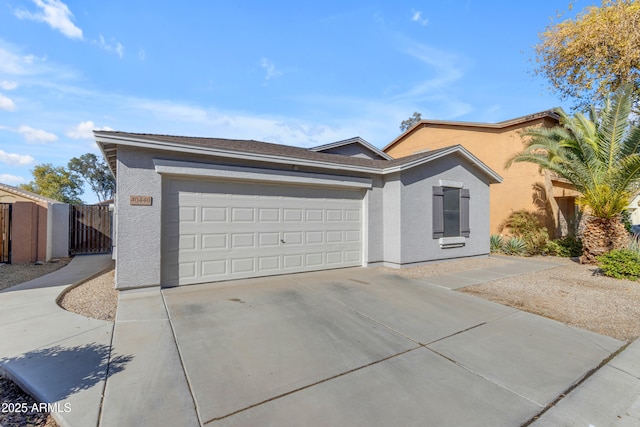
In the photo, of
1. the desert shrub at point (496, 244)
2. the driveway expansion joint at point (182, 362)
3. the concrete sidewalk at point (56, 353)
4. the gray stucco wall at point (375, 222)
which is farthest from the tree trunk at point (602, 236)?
the concrete sidewalk at point (56, 353)

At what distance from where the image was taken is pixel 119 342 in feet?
11.8

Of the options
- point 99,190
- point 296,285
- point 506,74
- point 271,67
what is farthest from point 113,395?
point 99,190

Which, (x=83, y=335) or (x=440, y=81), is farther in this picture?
(x=440, y=81)

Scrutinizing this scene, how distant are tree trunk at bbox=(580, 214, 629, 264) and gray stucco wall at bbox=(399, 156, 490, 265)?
2.93 m

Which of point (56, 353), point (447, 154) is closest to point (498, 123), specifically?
point (447, 154)

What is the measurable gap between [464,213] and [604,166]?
169 inches

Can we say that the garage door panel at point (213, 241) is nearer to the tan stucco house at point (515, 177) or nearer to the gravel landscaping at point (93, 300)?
the gravel landscaping at point (93, 300)

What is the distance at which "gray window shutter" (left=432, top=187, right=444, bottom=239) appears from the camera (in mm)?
9438

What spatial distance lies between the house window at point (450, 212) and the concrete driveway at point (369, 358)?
4273 millimetres

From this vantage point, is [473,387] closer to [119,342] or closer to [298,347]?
[298,347]

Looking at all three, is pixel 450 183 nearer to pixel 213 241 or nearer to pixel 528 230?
pixel 528 230

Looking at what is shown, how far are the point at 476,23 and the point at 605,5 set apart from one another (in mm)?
7248

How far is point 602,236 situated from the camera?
9.13 meters

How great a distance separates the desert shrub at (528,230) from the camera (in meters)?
12.0
